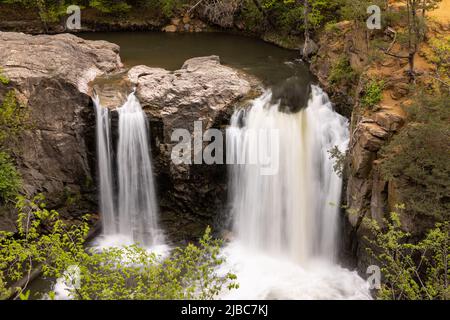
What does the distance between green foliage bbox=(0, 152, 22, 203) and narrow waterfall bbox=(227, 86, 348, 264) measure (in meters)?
6.22

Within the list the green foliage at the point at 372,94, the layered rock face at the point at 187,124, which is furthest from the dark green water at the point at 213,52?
the green foliage at the point at 372,94

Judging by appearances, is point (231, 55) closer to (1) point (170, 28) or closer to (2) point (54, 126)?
(1) point (170, 28)

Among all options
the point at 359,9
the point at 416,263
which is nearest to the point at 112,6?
the point at 359,9

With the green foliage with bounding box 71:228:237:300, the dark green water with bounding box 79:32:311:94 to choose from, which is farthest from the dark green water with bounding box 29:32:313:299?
the green foliage with bounding box 71:228:237:300

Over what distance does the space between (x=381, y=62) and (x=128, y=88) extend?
7689 mm

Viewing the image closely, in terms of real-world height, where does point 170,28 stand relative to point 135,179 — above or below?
above

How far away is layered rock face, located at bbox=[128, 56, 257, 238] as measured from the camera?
44.1ft

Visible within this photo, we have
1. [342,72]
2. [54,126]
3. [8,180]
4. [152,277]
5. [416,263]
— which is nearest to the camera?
[152,277]

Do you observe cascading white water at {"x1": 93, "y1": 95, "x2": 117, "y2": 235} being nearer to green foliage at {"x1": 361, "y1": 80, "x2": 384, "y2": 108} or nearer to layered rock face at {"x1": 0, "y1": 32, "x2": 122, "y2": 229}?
layered rock face at {"x1": 0, "y1": 32, "x2": 122, "y2": 229}

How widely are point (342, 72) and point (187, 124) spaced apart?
5.24 meters

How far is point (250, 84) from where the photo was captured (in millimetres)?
14711

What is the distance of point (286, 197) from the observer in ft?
43.6

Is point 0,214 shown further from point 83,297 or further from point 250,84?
point 250,84

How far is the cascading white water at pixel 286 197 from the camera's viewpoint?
12.6 meters
